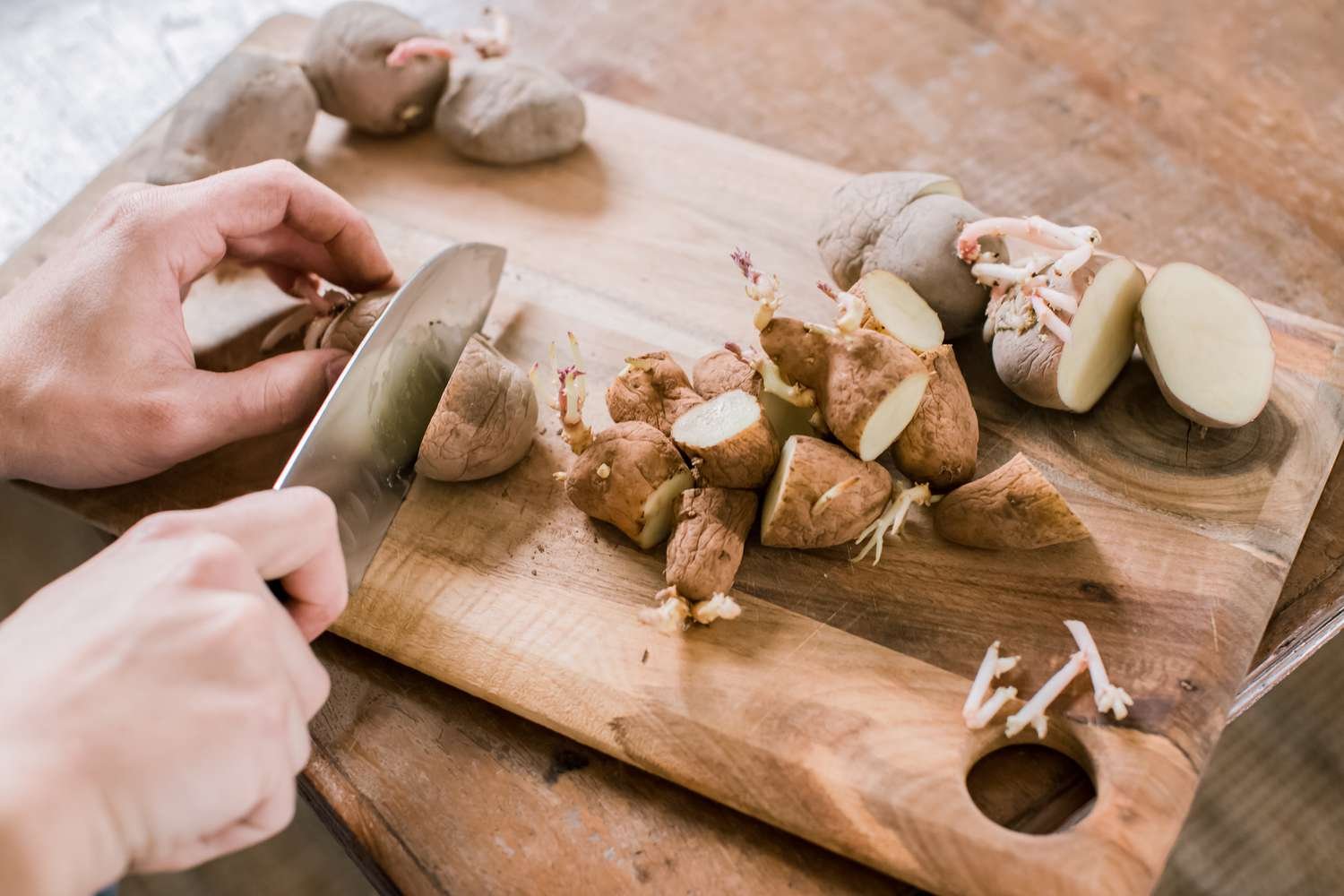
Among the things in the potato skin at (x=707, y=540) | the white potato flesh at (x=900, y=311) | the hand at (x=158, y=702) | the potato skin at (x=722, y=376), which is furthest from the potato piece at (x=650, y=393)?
the hand at (x=158, y=702)

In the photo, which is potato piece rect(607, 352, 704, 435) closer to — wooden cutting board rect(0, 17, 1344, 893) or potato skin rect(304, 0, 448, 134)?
wooden cutting board rect(0, 17, 1344, 893)

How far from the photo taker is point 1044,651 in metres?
1.43

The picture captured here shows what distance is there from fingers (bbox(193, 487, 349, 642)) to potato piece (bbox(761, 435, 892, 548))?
0.58 m

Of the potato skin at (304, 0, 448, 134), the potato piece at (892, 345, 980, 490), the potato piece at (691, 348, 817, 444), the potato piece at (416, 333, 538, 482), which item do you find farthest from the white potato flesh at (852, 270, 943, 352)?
the potato skin at (304, 0, 448, 134)

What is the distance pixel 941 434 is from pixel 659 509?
42 cm

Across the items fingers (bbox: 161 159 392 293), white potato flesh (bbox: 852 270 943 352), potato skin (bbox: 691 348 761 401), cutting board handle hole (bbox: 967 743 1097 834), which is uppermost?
fingers (bbox: 161 159 392 293)

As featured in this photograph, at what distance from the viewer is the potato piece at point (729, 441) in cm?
145

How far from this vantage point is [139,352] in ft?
5.19

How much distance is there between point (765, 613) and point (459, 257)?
777 millimetres

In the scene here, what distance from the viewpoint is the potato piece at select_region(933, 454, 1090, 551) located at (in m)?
1.47

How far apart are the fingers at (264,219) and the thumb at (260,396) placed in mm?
212

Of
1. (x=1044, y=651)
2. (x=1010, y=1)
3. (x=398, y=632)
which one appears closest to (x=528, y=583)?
(x=398, y=632)

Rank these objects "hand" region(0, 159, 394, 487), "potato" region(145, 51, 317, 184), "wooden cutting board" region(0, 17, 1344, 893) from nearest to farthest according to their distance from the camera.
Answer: "wooden cutting board" region(0, 17, 1344, 893)
"hand" region(0, 159, 394, 487)
"potato" region(145, 51, 317, 184)

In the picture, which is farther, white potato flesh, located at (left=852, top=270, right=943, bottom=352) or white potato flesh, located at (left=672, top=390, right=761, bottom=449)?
white potato flesh, located at (left=852, top=270, right=943, bottom=352)
